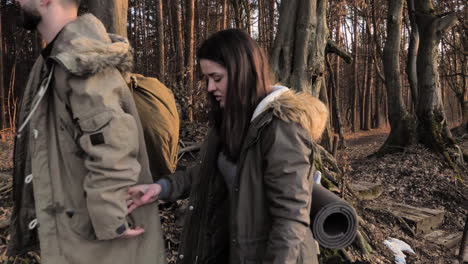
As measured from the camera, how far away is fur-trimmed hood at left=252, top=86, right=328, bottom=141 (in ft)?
5.68

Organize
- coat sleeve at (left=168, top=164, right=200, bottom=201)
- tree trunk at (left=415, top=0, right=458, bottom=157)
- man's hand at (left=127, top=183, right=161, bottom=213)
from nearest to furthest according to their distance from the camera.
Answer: man's hand at (left=127, top=183, right=161, bottom=213), coat sleeve at (left=168, top=164, right=200, bottom=201), tree trunk at (left=415, top=0, right=458, bottom=157)

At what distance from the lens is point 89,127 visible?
1563 millimetres

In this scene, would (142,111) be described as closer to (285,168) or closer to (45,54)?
(45,54)

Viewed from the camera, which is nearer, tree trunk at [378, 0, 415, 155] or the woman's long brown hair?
the woman's long brown hair

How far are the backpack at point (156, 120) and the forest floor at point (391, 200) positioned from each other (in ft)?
5.24

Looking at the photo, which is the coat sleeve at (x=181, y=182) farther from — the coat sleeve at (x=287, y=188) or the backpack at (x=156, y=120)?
the coat sleeve at (x=287, y=188)

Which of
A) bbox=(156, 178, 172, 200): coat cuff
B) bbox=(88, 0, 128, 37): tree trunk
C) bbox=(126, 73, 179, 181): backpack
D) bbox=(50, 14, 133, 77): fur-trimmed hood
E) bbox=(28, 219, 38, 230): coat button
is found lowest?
bbox=(28, 219, 38, 230): coat button

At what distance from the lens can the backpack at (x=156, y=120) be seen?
6.72ft

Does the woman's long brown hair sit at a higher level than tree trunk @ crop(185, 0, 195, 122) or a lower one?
lower

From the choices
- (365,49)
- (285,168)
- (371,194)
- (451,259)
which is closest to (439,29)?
(371,194)

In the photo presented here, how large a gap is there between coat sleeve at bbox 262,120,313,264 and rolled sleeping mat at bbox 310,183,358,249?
0.15 metres

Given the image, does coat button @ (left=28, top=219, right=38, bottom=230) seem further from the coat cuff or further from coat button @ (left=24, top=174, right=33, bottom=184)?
the coat cuff

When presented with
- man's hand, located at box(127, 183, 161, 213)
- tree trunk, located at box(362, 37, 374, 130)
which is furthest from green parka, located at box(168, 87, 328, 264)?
tree trunk, located at box(362, 37, 374, 130)

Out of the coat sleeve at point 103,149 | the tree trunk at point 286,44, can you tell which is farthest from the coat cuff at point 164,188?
the tree trunk at point 286,44
